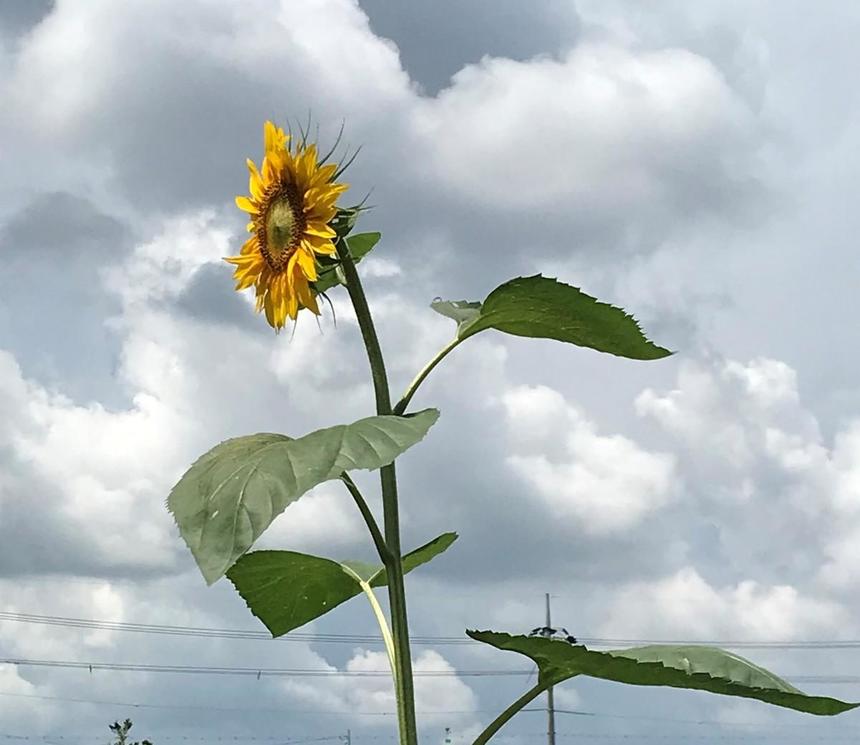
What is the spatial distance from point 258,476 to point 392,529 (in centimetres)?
47

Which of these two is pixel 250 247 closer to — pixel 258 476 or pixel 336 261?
pixel 336 261

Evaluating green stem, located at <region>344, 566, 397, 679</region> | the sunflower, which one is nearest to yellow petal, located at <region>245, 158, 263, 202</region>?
the sunflower

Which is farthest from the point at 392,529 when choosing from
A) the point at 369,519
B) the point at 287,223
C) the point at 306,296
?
the point at 287,223

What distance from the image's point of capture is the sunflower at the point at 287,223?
227 centimetres

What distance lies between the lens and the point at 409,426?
1.85 meters

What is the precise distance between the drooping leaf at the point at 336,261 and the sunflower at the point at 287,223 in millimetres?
24

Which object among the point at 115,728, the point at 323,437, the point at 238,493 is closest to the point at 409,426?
the point at 323,437

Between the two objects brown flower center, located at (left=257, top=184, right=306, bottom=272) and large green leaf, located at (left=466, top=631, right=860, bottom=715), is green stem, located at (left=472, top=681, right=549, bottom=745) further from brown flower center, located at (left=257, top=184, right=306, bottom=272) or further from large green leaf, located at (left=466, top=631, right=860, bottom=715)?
brown flower center, located at (left=257, top=184, right=306, bottom=272)

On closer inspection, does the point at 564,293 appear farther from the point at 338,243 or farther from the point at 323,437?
the point at 323,437

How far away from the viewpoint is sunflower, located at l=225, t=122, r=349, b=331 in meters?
2.27

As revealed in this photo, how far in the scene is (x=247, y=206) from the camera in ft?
7.86

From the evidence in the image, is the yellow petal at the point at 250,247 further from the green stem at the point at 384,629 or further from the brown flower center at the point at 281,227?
the green stem at the point at 384,629

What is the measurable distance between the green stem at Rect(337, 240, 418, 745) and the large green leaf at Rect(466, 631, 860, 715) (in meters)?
0.13

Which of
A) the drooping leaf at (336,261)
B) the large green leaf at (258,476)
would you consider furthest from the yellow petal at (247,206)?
the large green leaf at (258,476)
